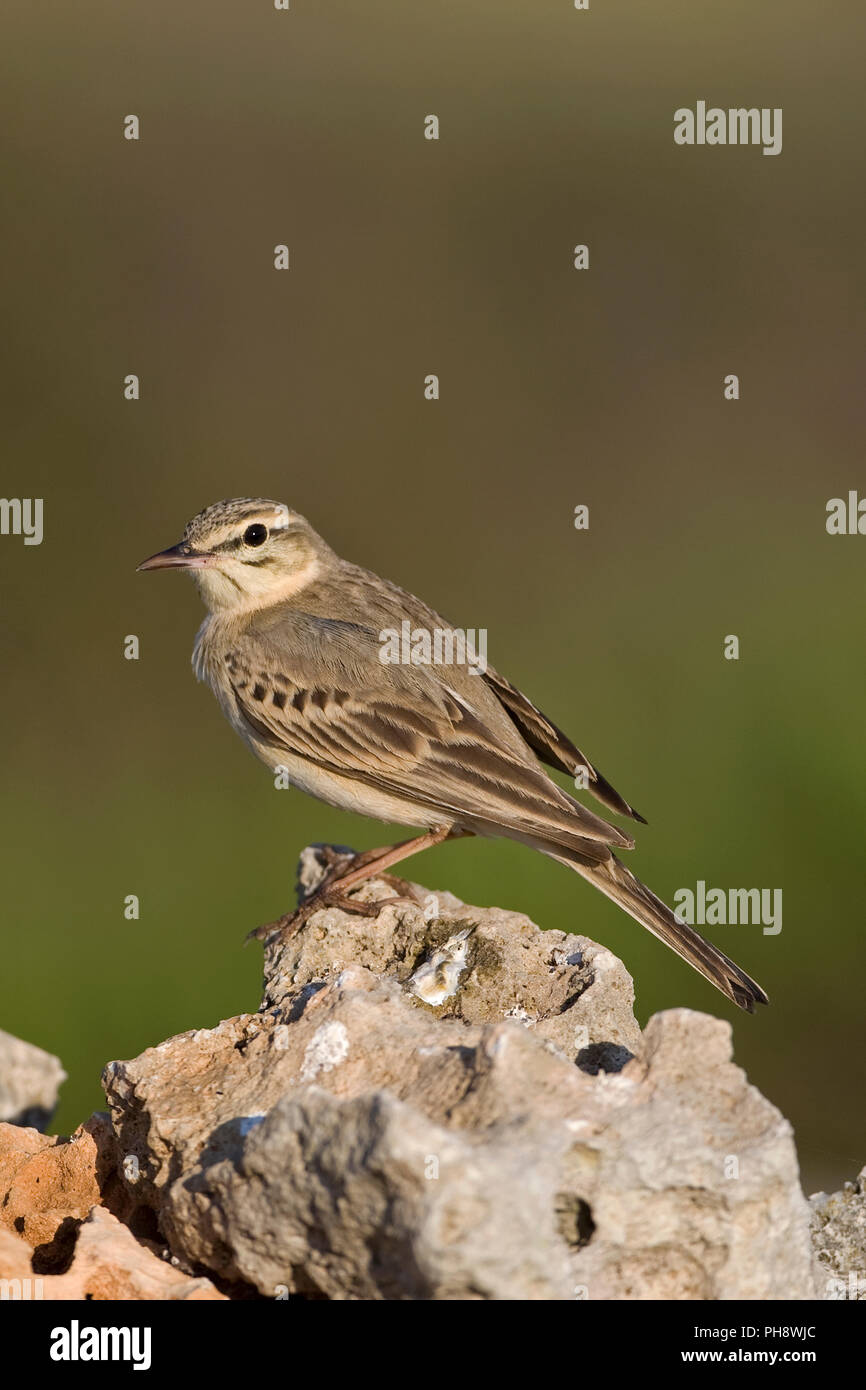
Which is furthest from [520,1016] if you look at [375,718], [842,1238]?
[375,718]

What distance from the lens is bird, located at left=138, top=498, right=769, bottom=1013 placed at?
709 cm

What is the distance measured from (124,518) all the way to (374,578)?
10418 mm

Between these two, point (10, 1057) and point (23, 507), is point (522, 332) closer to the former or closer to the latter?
point (23, 507)

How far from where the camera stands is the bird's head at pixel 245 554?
8.08m

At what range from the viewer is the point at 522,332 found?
73.5ft

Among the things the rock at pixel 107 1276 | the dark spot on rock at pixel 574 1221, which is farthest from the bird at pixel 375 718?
the dark spot on rock at pixel 574 1221

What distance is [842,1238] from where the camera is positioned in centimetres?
486

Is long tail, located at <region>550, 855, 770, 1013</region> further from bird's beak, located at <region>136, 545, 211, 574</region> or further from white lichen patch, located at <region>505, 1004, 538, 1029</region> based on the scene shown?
bird's beak, located at <region>136, 545, 211, 574</region>

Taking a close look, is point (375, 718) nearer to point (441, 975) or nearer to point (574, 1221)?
point (441, 975)

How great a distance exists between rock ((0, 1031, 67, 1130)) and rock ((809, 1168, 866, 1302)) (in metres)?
3.70

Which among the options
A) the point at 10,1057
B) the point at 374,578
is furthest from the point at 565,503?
the point at 10,1057

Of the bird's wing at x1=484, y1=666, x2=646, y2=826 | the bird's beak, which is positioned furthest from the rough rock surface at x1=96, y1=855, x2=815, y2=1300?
the bird's beak

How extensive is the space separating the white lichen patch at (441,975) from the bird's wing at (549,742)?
85.4 inches

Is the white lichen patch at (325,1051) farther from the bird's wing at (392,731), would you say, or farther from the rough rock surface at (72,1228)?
the bird's wing at (392,731)
